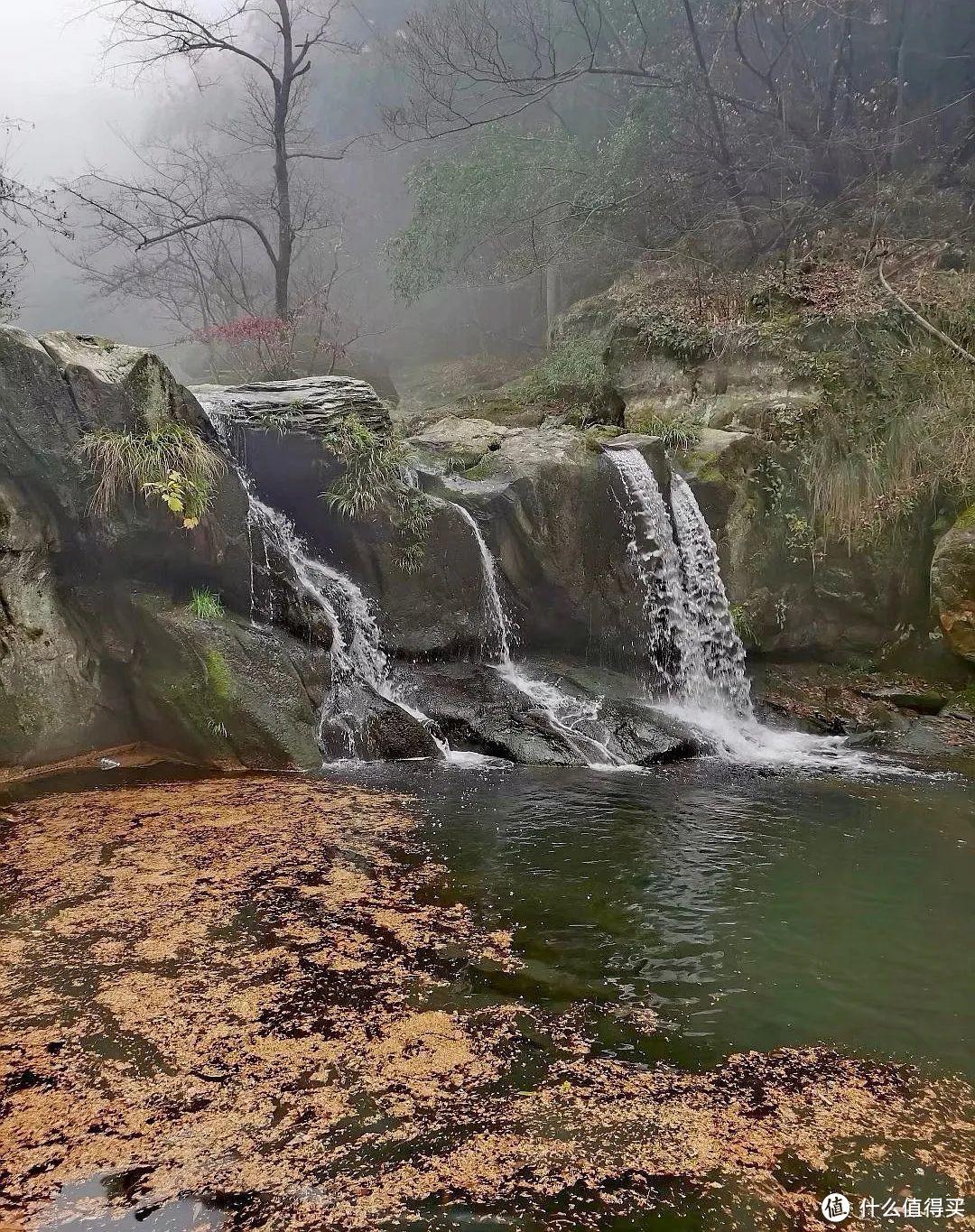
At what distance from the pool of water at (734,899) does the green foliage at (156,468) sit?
2726mm

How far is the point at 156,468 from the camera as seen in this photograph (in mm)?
6051

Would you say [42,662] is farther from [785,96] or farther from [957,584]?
[785,96]

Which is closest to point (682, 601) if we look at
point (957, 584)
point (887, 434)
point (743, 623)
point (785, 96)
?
point (743, 623)

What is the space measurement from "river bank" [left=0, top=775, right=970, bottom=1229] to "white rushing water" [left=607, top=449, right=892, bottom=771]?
4876 millimetres

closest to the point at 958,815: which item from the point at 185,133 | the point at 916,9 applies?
the point at 916,9

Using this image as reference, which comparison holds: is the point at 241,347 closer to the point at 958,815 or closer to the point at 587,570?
the point at 587,570

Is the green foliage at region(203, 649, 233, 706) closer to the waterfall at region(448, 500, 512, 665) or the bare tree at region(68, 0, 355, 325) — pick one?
the waterfall at region(448, 500, 512, 665)

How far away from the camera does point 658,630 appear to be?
796 cm

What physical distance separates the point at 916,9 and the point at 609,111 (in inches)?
199

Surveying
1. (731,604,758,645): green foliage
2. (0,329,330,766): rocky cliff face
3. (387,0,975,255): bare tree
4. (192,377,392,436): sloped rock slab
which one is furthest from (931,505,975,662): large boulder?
(0,329,330,766): rocky cliff face

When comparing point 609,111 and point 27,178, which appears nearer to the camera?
point 609,111

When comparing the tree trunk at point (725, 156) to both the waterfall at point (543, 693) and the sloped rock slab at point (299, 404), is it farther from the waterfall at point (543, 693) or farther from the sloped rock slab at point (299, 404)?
the waterfall at point (543, 693)

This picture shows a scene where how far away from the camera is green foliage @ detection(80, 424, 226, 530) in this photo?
5883mm

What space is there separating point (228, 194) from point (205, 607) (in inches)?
493
